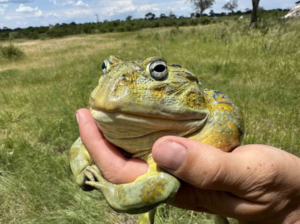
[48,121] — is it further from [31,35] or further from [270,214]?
[31,35]

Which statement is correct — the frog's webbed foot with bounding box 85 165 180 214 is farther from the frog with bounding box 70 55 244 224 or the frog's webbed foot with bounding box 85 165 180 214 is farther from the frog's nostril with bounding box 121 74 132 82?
the frog's nostril with bounding box 121 74 132 82

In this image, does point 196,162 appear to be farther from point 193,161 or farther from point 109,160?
point 109,160

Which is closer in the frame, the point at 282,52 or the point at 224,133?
the point at 224,133

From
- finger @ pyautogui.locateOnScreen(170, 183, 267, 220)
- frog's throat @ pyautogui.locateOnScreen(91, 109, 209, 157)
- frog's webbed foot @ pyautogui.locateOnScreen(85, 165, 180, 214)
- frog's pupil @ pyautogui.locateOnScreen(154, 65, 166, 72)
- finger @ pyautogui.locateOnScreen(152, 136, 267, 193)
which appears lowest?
finger @ pyautogui.locateOnScreen(170, 183, 267, 220)

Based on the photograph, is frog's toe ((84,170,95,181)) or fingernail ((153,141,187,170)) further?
frog's toe ((84,170,95,181))

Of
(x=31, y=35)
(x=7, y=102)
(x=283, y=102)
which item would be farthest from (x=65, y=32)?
(x=283, y=102)

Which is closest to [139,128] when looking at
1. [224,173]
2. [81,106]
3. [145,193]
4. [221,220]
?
[145,193]

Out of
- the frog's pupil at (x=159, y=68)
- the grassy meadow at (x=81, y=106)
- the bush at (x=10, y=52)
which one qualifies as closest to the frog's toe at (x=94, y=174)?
the frog's pupil at (x=159, y=68)

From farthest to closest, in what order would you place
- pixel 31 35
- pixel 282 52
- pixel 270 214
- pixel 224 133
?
pixel 31 35 < pixel 282 52 < pixel 270 214 < pixel 224 133

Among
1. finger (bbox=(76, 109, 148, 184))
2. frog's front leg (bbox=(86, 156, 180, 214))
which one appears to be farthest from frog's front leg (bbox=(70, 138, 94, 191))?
frog's front leg (bbox=(86, 156, 180, 214))
